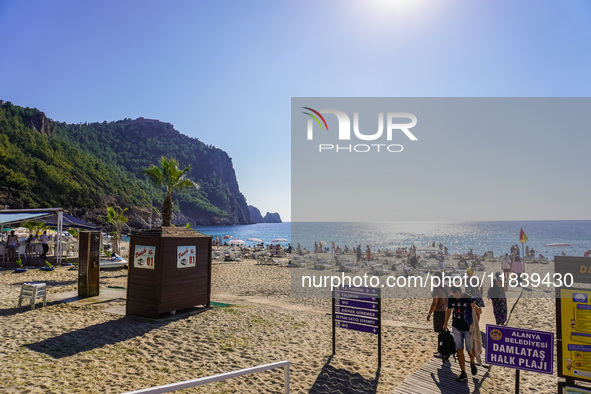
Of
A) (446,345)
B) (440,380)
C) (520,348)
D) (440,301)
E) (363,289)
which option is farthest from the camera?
(440,301)

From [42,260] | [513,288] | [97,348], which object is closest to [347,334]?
[97,348]

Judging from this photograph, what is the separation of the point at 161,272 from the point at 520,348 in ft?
23.7

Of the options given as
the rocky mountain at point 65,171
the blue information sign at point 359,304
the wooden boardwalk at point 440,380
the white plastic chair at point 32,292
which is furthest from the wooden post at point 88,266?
the rocky mountain at point 65,171

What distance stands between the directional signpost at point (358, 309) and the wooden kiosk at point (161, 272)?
13.8ft

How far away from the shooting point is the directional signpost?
635 centimetres

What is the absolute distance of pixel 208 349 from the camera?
662 cm

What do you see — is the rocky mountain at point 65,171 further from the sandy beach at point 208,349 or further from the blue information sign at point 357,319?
the blue information sign at point 357,319

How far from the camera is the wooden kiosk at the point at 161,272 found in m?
8.42

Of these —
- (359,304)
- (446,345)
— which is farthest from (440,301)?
(359,304)

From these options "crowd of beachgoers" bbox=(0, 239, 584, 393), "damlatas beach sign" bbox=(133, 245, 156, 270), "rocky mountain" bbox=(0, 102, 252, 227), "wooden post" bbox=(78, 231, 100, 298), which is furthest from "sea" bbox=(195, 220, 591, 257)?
"damlatas beach sign" bbox=(133, 245, 156, 270)

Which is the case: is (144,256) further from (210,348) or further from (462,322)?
(462,322)

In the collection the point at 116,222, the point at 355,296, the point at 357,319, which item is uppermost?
the point at 116,222

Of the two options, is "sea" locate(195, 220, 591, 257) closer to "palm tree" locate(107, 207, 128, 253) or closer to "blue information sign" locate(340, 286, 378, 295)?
"palm tree" locate(107, 207, 128, 253)

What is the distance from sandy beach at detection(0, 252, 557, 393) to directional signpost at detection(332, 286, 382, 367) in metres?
0.62
